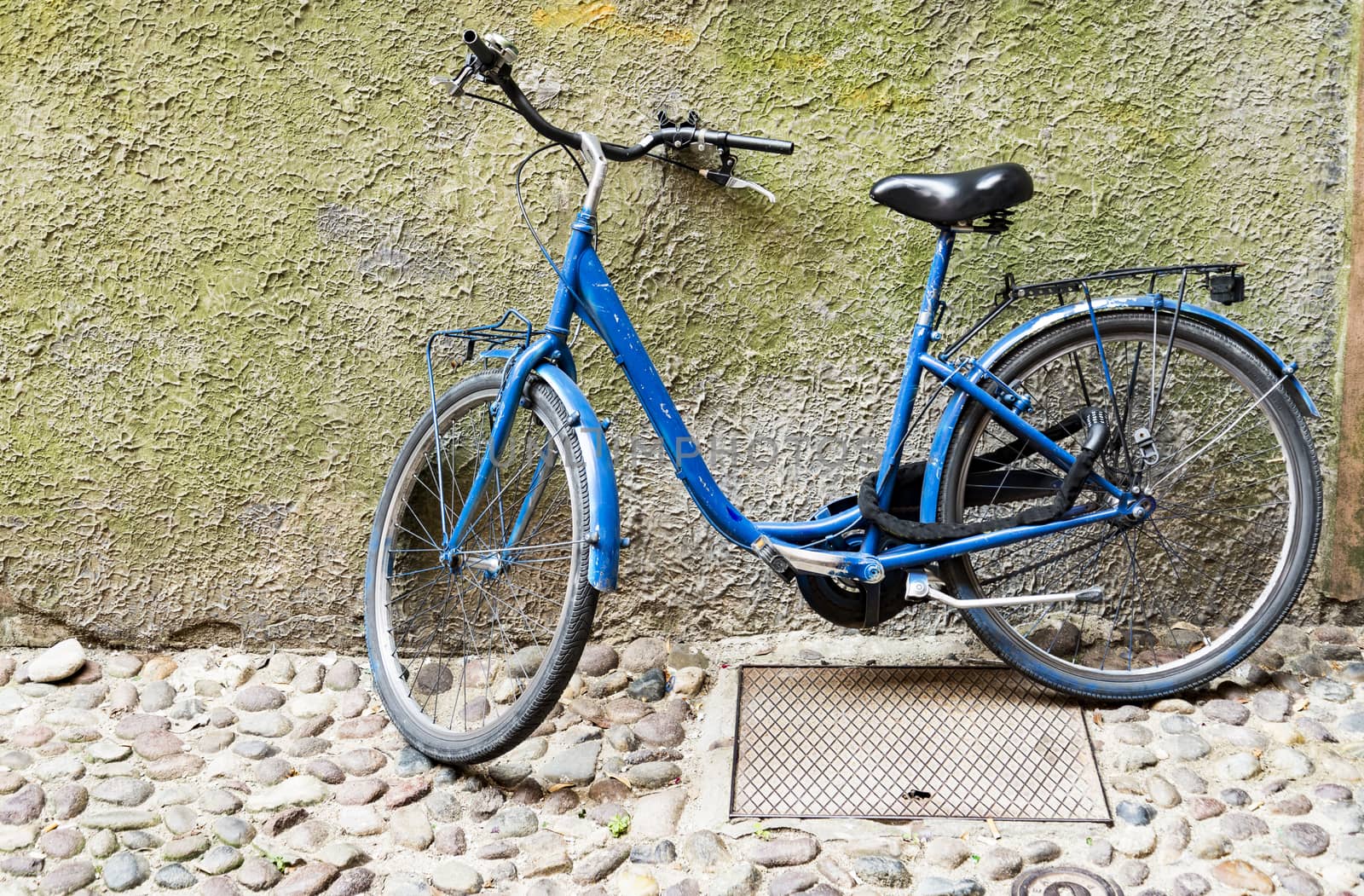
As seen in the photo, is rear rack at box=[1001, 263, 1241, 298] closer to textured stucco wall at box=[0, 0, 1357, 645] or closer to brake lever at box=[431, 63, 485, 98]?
textured stucco wall at box=[0, 0, 1357, 645]

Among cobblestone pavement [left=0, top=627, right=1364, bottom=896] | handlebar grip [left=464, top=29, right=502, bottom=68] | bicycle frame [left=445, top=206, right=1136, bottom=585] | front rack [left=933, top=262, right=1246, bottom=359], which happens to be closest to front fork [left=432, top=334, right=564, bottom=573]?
bicycle frame [left=445, top=206, right=1136, bottom=585]

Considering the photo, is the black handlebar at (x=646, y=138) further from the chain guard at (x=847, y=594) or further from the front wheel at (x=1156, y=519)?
the chain guard at (x=847, y=594)

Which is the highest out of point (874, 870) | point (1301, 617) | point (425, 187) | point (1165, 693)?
point (425, 187)

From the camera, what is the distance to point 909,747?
2834 mm

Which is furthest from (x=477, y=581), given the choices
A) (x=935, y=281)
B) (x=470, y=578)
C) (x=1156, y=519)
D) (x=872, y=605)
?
(x=1156, y=519)

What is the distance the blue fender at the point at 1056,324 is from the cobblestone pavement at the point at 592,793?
67 centimetres

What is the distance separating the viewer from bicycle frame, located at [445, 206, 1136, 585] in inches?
108

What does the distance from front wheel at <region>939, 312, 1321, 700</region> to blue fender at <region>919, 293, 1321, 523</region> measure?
0.08 feet

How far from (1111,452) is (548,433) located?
1415 mm

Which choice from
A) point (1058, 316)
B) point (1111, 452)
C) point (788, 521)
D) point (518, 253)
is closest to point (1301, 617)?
point (1111, 452)

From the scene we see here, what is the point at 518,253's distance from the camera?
3162 millimetres

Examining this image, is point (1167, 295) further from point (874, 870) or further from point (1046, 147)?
point (874, 870)

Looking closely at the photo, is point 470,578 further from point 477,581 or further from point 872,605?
point 872,605

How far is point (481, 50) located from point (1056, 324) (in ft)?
4.99
